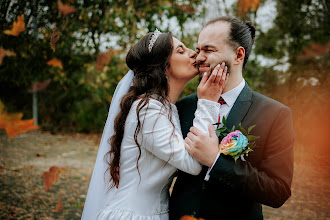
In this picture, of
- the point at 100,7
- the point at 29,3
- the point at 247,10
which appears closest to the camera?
the point at 29,3

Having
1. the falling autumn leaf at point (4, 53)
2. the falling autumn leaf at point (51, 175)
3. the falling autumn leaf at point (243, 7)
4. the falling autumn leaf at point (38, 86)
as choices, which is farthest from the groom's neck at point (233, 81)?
the falling autumn leaf at point (38, 86)

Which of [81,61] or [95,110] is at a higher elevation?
[81,61]

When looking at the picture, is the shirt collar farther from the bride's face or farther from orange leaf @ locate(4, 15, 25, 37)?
orange leaf @ locate(4, 15, 25, 37)

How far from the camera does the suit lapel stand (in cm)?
192

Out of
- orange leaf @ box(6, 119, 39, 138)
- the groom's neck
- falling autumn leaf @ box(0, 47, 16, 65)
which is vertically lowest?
orange leaf @ box(6, 119, 39, 138)

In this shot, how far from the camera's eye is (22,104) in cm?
978

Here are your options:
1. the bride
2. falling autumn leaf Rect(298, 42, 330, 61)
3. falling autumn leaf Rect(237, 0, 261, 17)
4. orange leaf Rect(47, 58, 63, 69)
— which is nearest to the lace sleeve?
the bride

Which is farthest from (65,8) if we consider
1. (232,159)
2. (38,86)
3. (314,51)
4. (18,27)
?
(38,86)

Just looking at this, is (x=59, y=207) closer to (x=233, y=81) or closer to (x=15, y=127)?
(x=15, y=127)

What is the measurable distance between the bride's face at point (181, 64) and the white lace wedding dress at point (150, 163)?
400mm

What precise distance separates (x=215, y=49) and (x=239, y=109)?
21.4 inches

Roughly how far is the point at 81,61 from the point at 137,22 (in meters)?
1.50

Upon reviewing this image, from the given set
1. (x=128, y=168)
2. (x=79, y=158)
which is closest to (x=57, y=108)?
(x=79, y=158)

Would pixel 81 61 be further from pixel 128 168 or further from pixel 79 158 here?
pixel 128 168
